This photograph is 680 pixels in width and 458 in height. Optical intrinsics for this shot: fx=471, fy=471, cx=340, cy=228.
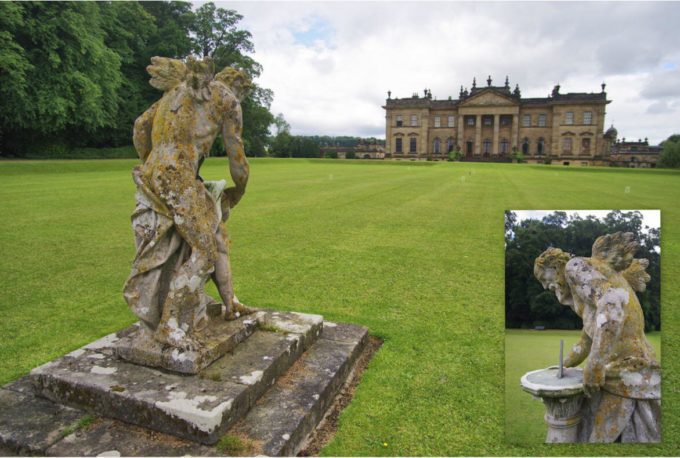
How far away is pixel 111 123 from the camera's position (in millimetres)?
34312

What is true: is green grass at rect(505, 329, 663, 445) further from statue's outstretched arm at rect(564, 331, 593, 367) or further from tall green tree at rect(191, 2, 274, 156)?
tall green tree at rect(191, 2, 274, 156)

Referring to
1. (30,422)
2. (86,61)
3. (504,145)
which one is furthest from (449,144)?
(30,422)

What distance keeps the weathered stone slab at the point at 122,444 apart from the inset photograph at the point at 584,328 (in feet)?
6.05

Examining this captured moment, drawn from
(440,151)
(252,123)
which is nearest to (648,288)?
(252,123)

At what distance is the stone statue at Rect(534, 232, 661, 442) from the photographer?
2.33 m

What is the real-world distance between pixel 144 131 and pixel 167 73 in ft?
1.50

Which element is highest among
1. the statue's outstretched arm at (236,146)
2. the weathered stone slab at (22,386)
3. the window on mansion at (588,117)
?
the window on mansion at (588,117)

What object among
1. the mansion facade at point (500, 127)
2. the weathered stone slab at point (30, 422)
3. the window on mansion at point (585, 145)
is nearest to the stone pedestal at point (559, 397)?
the weathered stone slab at point (30, 422)

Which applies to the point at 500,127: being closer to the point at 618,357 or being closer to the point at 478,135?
the point at 478,135

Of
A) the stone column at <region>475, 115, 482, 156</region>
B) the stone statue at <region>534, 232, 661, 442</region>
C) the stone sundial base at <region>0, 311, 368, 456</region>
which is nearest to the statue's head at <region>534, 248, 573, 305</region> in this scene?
the stone statue at <region>534, 232, 661, 442</region>

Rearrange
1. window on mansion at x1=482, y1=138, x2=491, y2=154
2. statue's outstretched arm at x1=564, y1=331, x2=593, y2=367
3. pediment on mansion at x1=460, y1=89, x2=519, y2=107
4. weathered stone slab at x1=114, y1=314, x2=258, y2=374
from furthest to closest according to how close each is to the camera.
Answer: window on mansion at x1=482, y1=138, x2=491, y2=154
pediment on mansion at x1=460, y1=89, x2=519, y2=107
weathered stone slab at x1=114, y1=314, x2=258, y2=374
statue's outstretched arm at x1=564, y1=331, x2=593, y2=367

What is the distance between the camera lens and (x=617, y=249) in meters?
2.41

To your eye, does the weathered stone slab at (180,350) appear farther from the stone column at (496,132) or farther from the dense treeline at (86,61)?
the stone column at (496,132)

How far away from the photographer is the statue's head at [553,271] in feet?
8.14
